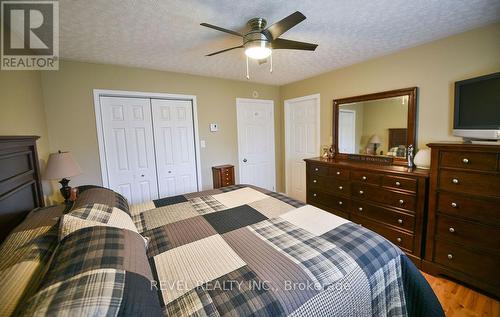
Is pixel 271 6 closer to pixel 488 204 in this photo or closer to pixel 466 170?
pixel 466 170

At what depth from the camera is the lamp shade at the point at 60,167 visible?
1.96 metres

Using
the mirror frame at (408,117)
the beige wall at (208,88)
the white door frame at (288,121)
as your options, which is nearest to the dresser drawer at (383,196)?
the mirror frame at (408,117)

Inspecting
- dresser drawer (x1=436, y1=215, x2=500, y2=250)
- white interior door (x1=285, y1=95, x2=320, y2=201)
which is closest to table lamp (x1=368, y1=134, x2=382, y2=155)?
white interior door (x1=285, y1=95, x2=320, y2=201)

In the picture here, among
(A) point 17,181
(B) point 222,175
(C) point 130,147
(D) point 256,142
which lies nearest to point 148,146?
(C) point 130,147

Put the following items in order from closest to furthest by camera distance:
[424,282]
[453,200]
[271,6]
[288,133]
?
[424,282] < [271,6] < [453,200] < [288,133]

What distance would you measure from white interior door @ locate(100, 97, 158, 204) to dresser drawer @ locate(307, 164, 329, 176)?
2.30m

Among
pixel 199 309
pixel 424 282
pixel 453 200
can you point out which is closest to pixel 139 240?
pixel 199 309

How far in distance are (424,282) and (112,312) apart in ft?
5.24

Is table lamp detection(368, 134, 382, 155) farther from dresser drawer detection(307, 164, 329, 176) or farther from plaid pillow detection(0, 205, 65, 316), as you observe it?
plaid pillow detection(0, 205, 65, 316)

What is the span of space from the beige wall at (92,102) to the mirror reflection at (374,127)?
6.07ft

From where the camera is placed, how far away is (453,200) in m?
1.78

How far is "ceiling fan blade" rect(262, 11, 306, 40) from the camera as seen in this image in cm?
131

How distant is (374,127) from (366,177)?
2.53 ft

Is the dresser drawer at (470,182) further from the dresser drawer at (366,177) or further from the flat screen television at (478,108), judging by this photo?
the dresser drawer at (366,177)
